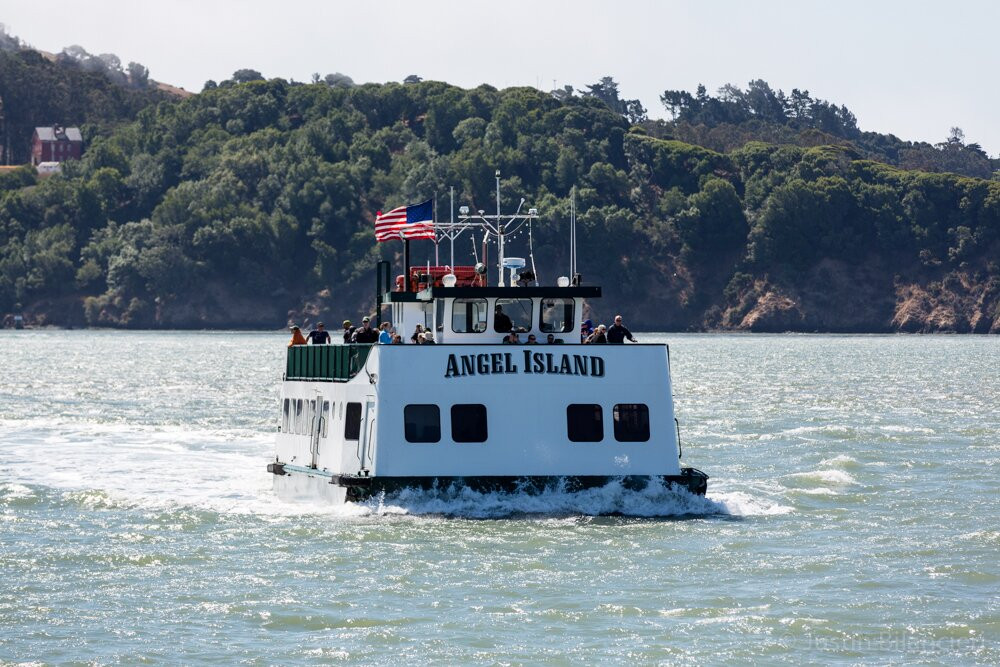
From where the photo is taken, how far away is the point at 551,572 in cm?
2580

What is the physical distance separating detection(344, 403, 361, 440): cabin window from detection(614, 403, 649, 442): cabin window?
15.0ft

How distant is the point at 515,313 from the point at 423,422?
10.4 feet

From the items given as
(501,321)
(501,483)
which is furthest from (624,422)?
(501,321)

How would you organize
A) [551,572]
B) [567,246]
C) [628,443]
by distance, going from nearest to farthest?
[551,572] → [628,443] → [567,246]

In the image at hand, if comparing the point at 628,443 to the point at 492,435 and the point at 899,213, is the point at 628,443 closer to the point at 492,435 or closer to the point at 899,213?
the point at 492,435

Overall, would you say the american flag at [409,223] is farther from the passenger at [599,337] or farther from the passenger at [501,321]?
the passenger at [599,337]

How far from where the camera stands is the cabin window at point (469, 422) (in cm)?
3012

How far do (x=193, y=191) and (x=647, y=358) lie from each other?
571 feet

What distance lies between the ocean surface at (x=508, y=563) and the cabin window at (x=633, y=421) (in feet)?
3.33

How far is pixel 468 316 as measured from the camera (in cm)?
3186

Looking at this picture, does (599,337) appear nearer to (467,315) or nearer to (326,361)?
(467,315)

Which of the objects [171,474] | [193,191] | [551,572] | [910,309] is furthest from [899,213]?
[551,572]

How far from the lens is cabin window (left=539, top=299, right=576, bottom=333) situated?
105 ft

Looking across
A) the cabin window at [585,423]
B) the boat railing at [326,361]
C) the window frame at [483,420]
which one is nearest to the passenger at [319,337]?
the boat railing at [326,361]
